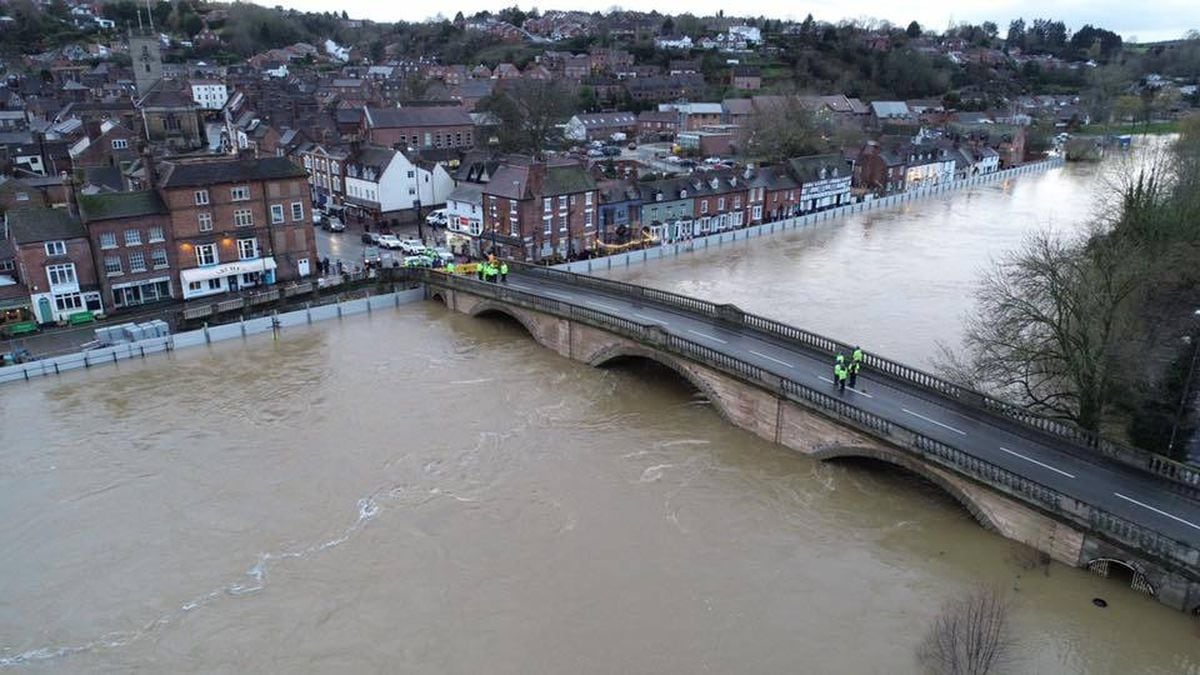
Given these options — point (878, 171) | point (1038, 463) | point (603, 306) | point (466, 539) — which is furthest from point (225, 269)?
point (878, 171)

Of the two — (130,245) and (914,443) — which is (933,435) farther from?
(130,245)

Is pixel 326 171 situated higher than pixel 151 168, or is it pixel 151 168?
pixel 151 168

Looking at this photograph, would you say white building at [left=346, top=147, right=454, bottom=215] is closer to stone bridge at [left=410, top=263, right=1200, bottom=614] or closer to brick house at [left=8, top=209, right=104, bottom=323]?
brick house at [left=8, top=209, right=104, bottom=323]

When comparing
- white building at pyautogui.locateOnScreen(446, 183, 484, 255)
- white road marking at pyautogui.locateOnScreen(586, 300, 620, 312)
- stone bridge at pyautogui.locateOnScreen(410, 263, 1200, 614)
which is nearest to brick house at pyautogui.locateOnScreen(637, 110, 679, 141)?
white building at pyautogui.locateOnScreen(446, 183, 484, 255)

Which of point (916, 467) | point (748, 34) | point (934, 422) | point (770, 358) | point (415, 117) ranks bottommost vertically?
point (916, 467)

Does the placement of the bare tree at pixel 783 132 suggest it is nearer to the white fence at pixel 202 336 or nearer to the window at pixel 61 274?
the white fence at pixel 202 336

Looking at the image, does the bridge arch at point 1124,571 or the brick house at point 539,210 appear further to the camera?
the brick house at point 539,210

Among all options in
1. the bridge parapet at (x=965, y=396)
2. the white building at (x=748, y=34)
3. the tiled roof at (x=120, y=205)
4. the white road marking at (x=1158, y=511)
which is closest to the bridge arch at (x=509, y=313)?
the bridge parapet at (x=965, y=396)
